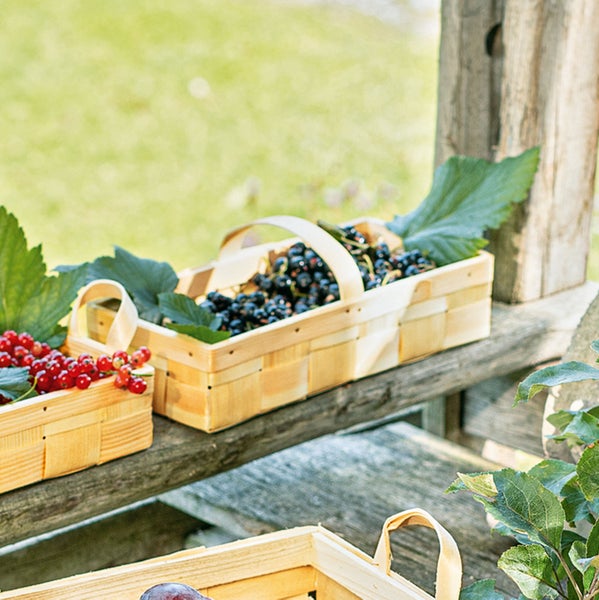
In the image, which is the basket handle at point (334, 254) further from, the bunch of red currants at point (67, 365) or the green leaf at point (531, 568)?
the green leaf at point (531, 568)

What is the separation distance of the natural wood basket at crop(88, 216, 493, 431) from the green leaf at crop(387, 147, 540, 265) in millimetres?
43

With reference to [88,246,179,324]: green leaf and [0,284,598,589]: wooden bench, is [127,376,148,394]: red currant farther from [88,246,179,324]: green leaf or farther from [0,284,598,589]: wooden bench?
[88,246,179,324]: green leaf

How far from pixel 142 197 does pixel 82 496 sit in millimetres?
2672

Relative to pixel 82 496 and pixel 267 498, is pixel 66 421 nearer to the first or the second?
pixel 82 496

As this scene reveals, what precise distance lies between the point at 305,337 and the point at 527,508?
61 centimetres

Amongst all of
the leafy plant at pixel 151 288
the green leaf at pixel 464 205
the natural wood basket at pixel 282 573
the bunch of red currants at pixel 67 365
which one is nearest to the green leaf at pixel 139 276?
the leafy plant at pixel 151 288

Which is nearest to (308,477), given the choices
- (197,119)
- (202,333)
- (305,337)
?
(305,337)

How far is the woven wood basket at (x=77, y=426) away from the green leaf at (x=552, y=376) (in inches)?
21.7

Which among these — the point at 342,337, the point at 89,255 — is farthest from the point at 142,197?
the point at 342,337

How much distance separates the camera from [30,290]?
1766 mm

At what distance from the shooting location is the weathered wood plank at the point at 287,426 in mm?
1590

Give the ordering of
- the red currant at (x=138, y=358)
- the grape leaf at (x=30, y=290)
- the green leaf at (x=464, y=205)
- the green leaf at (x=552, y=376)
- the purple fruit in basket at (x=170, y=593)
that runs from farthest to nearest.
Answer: the green leaf at (x=464, y=205), the grape leaf at (x=30, y=290), the red currant at (x=138, y=358), the green leaf at (x=552, y=376), the purple fruit in basket at (x=170, y=593)

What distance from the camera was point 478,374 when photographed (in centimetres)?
213

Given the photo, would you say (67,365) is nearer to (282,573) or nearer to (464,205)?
(282,573)
